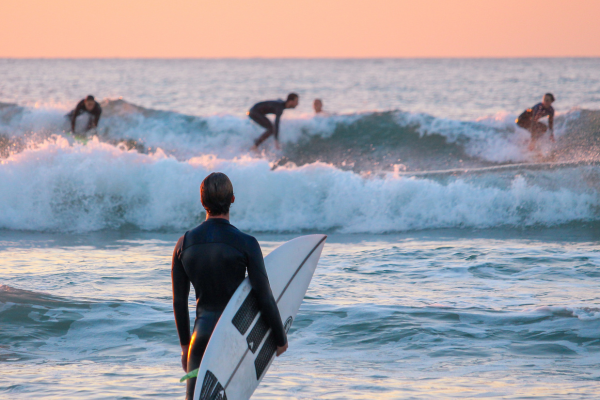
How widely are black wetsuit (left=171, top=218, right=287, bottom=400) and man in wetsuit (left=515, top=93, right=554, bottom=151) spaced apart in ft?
43.7

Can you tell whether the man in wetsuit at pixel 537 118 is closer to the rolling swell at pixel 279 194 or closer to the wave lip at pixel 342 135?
the wave lip at pixel 342 135

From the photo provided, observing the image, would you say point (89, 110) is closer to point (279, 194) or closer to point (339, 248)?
point (279, 194)

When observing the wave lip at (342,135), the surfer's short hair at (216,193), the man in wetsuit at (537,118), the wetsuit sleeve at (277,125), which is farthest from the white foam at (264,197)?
the surfer's short hair at (216,193)

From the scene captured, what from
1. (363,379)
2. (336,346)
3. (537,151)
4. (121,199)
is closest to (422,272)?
(336,346)

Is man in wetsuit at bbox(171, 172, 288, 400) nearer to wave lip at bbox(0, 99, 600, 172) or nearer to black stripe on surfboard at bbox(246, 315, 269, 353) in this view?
black stripe on surfboard at bbox(246, 315, 269, 353)

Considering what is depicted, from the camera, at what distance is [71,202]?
10555mm

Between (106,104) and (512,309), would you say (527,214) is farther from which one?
(106,104)

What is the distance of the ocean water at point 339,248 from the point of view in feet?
13.8

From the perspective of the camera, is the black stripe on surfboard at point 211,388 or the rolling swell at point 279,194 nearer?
the black stripe on surfboard at point 211,388

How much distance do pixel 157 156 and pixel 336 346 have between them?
772 centimetres

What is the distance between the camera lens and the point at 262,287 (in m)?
2.82

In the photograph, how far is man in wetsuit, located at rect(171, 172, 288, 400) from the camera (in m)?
2.77

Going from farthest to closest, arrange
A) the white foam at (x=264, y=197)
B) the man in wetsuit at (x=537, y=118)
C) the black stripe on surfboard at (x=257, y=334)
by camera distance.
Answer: the man in wetsuit at (x=537, y=118)
the white foam at (x=264, y=197)
the black stripe on surfboard at (x=257, y=334)

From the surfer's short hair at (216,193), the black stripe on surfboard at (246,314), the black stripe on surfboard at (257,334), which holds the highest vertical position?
the surfer's short hair at (216,193)
